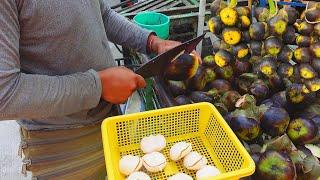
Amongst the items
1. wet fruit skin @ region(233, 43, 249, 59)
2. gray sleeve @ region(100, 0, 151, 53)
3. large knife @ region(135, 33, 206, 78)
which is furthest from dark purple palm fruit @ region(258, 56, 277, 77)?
gray sleeve @ region(100, 0, 151, 53)

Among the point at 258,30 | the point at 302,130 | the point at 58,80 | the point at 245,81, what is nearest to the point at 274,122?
the point at 302,130

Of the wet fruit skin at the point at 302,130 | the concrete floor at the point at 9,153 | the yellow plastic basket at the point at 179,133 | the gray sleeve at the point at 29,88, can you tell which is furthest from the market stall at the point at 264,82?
the concrete floor at the point at 9,153

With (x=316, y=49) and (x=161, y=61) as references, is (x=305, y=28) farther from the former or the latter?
(x=161, y=61)

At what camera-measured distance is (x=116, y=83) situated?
1.11 m

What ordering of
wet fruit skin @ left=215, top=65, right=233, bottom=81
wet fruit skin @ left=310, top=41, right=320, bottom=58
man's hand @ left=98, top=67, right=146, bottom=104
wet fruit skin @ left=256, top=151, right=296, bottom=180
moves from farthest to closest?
1. wet fruit skin @ left=215, top=65, right=233, bottom=81
2. wet fruit skin @ left=310, top=41, right=320, bottom=58
3. man's hand @ left=98, top=67, right=146, bottom=104
4. wet fruit skin @ left=256, top=151, right=296, bottom=180

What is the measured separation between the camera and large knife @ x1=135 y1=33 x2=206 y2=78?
117 centimetres

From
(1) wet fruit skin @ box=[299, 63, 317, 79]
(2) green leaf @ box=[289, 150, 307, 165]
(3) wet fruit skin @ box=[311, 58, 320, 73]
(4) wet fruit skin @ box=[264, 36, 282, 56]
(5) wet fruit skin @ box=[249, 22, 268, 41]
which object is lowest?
(2) green leaf @ box=[289, 150, 307, 165]

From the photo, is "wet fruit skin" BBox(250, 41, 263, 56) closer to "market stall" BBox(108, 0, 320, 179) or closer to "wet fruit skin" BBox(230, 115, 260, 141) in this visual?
"market stall" BBox(108, 0, 320, 179)

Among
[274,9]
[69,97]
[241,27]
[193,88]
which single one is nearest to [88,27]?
[69,97]

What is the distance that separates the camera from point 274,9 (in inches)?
55.5

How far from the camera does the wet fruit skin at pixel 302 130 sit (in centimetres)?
117

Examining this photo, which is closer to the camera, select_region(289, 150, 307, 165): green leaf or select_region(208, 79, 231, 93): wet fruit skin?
select_region(289, 150, 307, 165): green leaf

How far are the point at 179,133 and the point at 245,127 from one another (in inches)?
9.1

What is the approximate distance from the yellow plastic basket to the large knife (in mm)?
205
